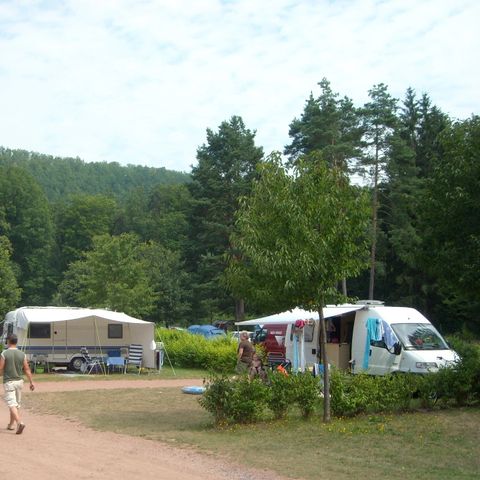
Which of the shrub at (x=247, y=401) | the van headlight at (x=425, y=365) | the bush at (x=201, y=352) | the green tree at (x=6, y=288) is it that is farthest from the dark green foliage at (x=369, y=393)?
the green tree at (x=6, y=288)

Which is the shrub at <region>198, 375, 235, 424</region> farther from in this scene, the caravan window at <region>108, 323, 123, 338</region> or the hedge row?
the caravan window at <region>108, 323, 123, 338</region>

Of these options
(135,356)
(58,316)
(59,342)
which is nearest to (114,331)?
(135,356)

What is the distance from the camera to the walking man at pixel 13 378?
11.0 metres

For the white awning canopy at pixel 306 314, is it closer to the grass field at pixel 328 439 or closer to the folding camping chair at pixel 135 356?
the grass field at pixel 328 439

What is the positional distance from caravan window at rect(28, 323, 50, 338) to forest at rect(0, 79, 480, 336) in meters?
8.17

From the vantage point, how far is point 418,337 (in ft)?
57.4

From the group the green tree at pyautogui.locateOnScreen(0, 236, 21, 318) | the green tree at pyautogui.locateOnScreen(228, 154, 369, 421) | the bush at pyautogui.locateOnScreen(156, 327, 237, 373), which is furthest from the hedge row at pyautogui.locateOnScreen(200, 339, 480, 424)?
the green tree at pyautogui.locateOnScreen(0, 236, 21, 318)

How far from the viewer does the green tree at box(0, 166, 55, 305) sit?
76.1m

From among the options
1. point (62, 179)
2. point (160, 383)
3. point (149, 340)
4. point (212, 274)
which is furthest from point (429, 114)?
point (62, 179)

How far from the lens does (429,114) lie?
168 ft

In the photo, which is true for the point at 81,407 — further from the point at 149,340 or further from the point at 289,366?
the point at 149,340

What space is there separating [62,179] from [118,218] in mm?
44513

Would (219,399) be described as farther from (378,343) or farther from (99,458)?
(378,343)

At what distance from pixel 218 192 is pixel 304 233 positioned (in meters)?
37.4
